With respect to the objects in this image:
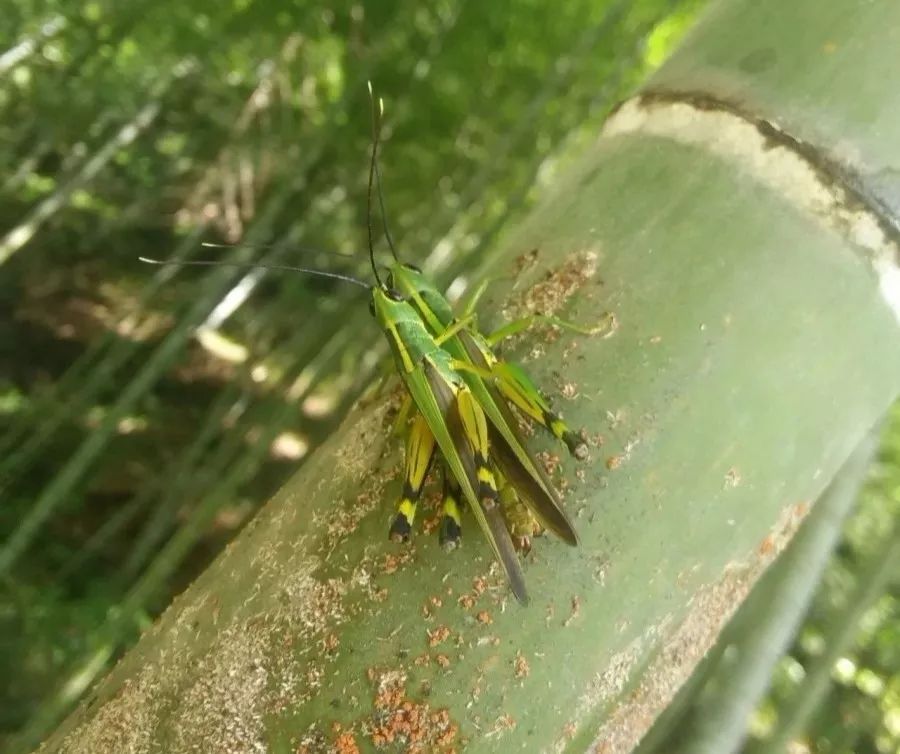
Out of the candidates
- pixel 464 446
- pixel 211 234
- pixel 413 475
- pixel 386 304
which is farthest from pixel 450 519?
pixel 211 234

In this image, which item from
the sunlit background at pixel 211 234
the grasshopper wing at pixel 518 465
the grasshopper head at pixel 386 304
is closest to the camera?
the grasshopper wing at pixel 518 465

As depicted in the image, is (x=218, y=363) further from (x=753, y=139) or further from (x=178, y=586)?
(x=753, y=139)

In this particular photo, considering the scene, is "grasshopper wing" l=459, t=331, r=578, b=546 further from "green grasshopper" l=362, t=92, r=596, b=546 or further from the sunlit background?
the sunlit background

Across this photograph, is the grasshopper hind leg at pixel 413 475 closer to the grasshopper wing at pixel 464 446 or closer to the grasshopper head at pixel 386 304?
the grasshopper wing at pixel 464 446

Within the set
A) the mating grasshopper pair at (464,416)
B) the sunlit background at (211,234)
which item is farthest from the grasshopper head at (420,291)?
the sunlit background at (211,234)

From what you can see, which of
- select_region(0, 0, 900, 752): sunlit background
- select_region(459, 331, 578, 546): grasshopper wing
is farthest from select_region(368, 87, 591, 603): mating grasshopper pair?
select_region(0, 0, 900, 752): sunlit background

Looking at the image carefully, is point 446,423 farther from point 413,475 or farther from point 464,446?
point 413,475
